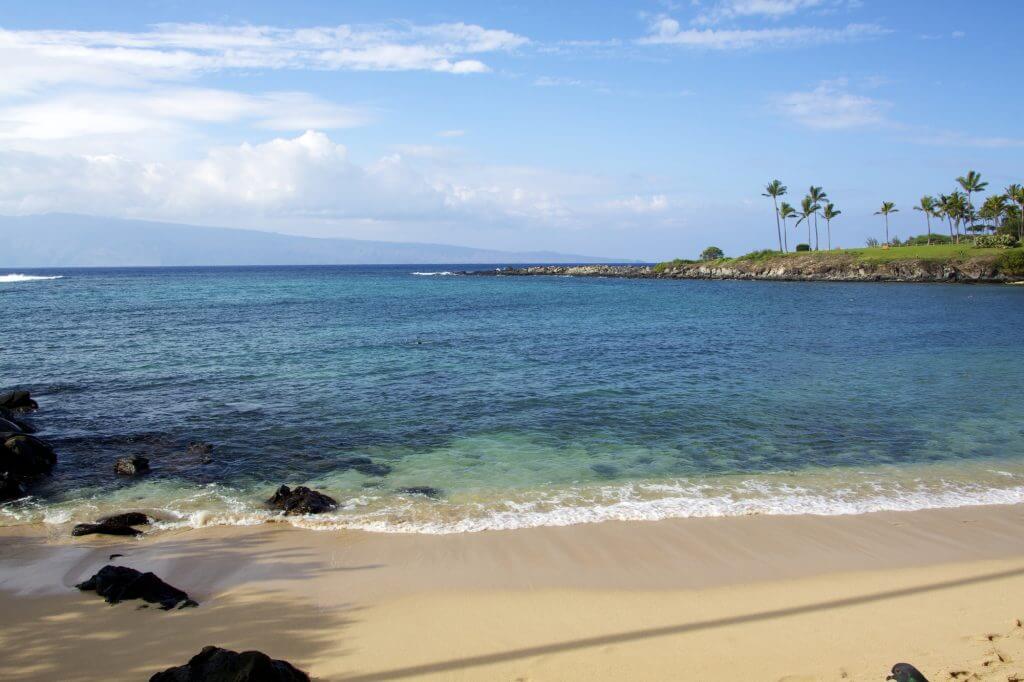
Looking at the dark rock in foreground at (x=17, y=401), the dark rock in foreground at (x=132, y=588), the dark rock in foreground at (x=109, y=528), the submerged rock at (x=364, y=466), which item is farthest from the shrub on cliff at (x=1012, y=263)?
the dark rock in foreground at (x=17, y=401)

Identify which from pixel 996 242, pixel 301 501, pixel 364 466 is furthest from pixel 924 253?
pixel 301 501

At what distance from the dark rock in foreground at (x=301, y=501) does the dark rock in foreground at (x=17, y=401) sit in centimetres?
1397

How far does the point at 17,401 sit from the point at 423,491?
16.8m

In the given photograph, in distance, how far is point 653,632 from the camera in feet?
27.9

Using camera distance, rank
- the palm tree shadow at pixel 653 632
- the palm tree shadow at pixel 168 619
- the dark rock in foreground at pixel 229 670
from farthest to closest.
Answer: the palm tree shadow at pixel 168 619 → the palm tree shadow at pixel 653 632 → the dark rock in foreground at pixel 229 670

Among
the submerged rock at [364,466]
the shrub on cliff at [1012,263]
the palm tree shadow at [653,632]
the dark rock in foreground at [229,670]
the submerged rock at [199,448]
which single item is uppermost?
the shrub on cliff at [1012,263]

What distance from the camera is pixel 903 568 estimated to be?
10.5 m

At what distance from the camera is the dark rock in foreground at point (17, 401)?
69.7ft

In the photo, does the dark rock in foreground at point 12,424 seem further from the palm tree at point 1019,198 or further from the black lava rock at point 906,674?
the palm tree at point 1019,198

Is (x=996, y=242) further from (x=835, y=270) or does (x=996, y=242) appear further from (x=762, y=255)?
(x=762, y=255)

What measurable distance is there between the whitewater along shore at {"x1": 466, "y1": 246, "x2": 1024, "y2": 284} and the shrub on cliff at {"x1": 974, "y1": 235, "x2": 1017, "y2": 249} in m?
7.97

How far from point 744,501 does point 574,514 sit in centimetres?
394

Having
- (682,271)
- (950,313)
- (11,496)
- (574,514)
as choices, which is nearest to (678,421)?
(574,514)

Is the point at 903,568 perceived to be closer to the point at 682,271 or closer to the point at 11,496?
the point at 11,496
